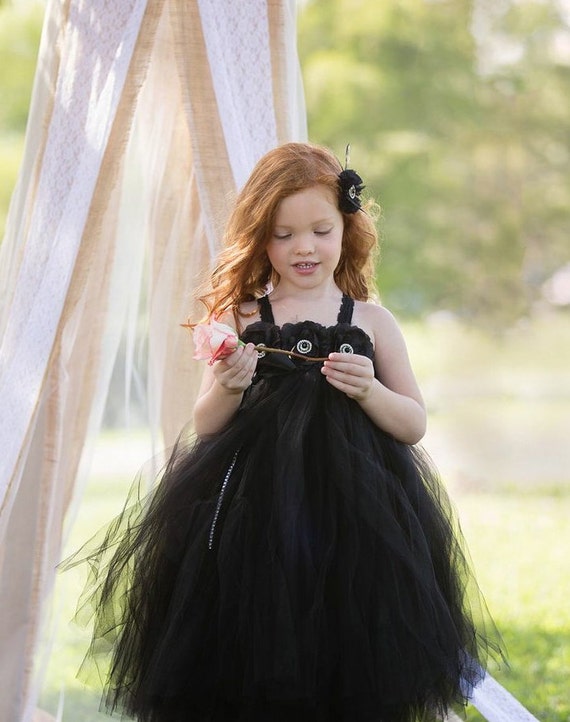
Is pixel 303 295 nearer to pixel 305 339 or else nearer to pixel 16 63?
pixel 305 339

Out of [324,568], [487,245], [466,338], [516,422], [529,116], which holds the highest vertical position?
[529,116]

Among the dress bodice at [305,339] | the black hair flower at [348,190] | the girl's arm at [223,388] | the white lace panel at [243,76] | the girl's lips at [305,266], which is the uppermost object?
the white lace panel at [243,76]

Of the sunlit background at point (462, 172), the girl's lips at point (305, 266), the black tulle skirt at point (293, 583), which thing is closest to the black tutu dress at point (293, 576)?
A: the black tulle skirt at point (293, 583)

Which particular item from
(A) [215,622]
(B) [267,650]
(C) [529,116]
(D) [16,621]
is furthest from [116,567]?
(C) [529,116]

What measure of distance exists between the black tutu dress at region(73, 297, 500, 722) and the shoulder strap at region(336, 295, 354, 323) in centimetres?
7

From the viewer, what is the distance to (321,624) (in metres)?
1.83

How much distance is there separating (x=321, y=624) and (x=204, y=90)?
122 centimetres

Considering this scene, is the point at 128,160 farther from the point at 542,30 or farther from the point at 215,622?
the point at 542,30

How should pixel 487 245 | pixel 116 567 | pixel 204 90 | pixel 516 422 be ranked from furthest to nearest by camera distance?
pixel 487 245
pixel 516 422
pixel 204 90
pixel 116 567

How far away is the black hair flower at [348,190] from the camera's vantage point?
2.11 metres

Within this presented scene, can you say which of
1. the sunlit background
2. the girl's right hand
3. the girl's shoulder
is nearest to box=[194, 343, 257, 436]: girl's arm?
the girl's right hand

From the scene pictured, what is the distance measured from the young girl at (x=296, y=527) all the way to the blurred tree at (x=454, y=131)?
940cm

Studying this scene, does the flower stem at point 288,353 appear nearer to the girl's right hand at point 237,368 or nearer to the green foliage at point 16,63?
the girl's right hand at point 237,368

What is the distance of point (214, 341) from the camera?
190cm
